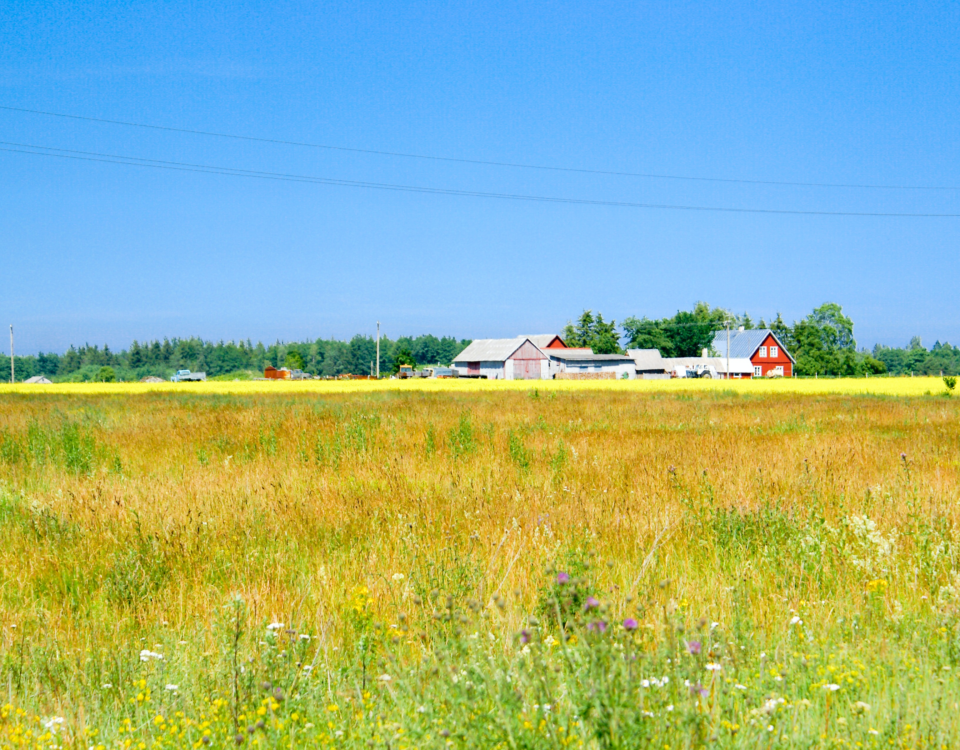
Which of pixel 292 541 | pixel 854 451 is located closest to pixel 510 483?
pixel 292 541

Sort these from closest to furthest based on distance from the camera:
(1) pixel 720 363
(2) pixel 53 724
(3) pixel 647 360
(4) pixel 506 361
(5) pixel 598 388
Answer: (2) pixel 53 724, (5) pixel 598 388, (4) pixel 506 361, (1) pixel 720 363, (3) pixel 647 360

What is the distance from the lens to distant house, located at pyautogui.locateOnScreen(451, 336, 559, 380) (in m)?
102

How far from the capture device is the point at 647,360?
11769 centimetres

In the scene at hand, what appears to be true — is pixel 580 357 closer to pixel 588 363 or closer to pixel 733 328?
pixel 588 363

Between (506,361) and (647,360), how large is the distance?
3008cm

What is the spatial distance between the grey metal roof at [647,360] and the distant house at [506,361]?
19.1 metres

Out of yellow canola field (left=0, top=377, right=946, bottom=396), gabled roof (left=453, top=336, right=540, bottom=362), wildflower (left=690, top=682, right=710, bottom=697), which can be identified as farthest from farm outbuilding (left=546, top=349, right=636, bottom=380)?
wildflower (left=690, top=682, right=710, bottom=697)

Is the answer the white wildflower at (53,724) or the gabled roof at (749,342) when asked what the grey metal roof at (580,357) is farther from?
the white wildflower at (53,724)

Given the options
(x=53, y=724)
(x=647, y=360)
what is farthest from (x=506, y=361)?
(x=53, y=724)

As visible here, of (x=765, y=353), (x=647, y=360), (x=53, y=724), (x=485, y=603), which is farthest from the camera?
(x=647, y=360)

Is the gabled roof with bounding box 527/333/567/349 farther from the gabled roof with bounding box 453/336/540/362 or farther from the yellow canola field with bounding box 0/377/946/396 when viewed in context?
the yellow canola field with bounding box 0/377/946/396

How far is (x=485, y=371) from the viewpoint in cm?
10531

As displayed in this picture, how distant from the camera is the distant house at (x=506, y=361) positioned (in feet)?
334

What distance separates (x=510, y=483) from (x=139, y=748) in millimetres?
5549
